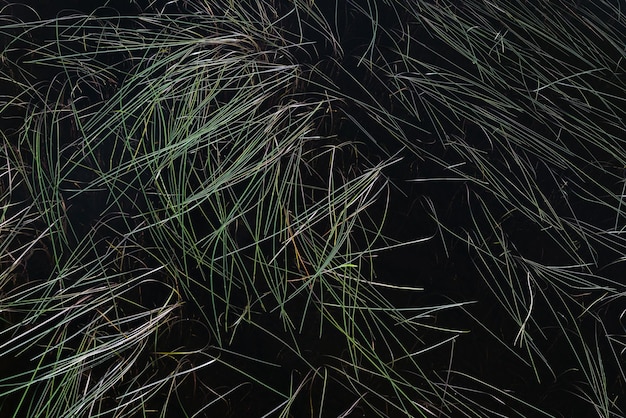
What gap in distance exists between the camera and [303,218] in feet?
1.73

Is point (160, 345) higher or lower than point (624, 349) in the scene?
lower

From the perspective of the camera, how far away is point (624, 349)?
1.73 ft

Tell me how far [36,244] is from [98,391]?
13 cm

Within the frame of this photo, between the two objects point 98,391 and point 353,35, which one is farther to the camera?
point 353,35

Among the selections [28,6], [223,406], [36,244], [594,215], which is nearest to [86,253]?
[36,244]

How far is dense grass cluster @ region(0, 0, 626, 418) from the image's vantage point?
0.51 meters

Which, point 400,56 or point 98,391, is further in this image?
point 400,56

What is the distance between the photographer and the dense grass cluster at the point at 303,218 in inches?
20.1

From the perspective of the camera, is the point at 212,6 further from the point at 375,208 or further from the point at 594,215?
the point at 594,215

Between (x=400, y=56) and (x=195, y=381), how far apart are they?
0.32 meters

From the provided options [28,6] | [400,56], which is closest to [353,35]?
[400,56]

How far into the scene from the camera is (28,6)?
655 millimetres

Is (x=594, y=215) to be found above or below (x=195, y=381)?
above

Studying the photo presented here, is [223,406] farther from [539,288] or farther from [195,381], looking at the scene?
[539,288]
